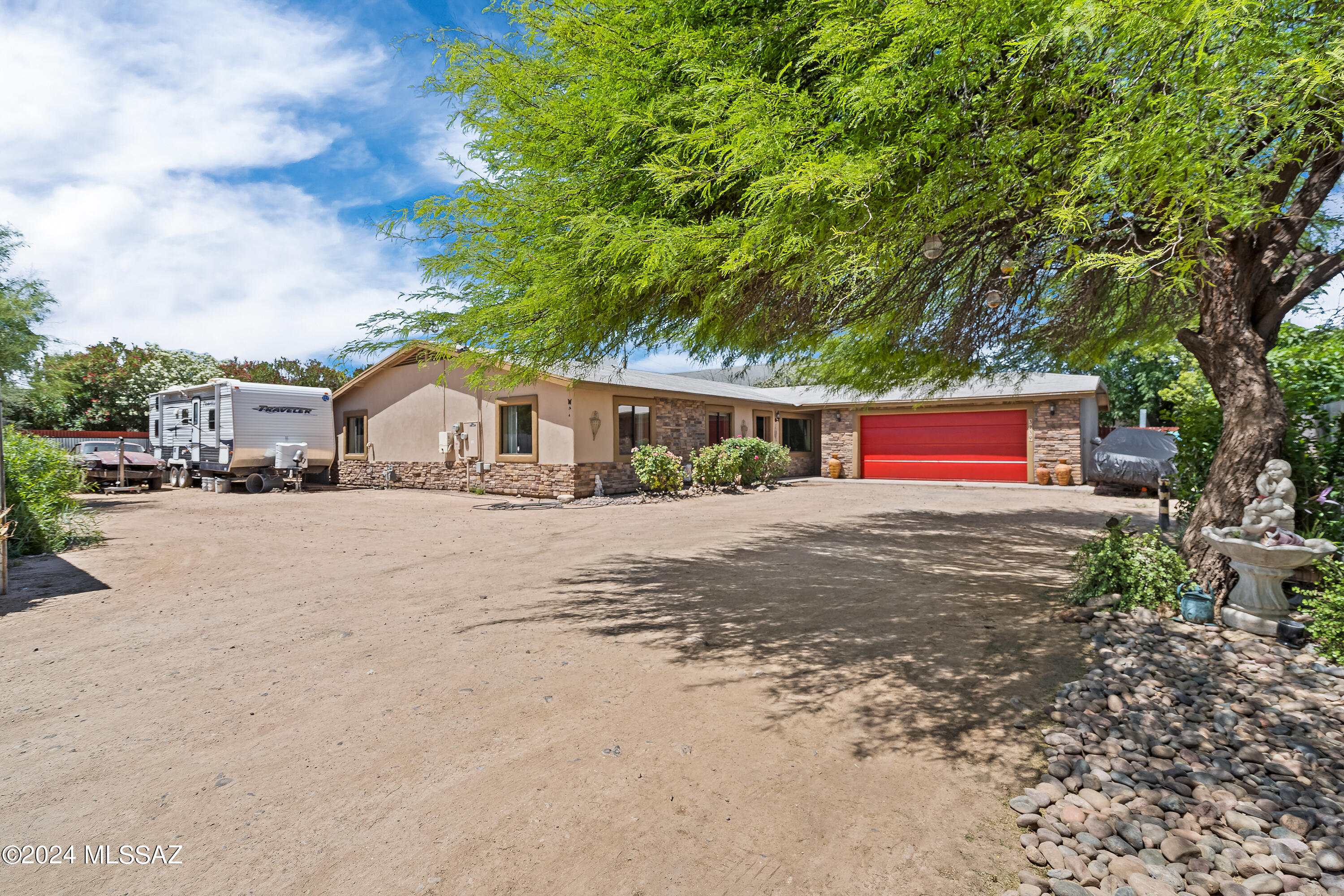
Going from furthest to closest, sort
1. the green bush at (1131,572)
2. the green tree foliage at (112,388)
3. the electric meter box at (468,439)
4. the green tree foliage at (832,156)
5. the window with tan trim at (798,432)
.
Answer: the green tree foliage at (112,388), the window with tan trim at (798,432), the electric meter box at (468,439), the green bush at (1131,572), the green tree foliage at (832,156)

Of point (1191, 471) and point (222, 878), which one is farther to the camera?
point (1191, 471)

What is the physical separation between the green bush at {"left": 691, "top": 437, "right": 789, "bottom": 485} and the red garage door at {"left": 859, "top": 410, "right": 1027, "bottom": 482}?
488 centimetres

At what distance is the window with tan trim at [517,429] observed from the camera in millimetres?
15680

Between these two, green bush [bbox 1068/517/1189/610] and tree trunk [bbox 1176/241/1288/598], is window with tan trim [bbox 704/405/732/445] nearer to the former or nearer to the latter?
green bush [bbox 1068/517/1189/610]

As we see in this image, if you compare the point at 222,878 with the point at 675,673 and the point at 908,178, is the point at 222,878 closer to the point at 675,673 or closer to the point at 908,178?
the point at 675,673

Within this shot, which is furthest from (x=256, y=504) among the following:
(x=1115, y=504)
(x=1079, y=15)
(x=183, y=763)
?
(x=1115, y=504)

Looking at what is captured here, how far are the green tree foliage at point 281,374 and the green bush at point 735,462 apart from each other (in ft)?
80.0

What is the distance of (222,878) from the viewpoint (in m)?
2.19

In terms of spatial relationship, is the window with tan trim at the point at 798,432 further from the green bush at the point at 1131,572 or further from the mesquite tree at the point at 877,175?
the green bush at the point at 1131,572

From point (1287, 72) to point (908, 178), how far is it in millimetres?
1426

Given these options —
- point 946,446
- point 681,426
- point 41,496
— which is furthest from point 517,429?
point 946,446

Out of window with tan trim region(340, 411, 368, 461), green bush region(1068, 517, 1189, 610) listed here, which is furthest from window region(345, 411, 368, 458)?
green bush region(1068, 517, 1189, 610)

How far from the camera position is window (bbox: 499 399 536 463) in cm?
1571

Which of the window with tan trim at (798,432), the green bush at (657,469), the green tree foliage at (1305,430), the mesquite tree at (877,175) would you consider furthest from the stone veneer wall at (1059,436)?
the green tree foliage at (1305,430)
